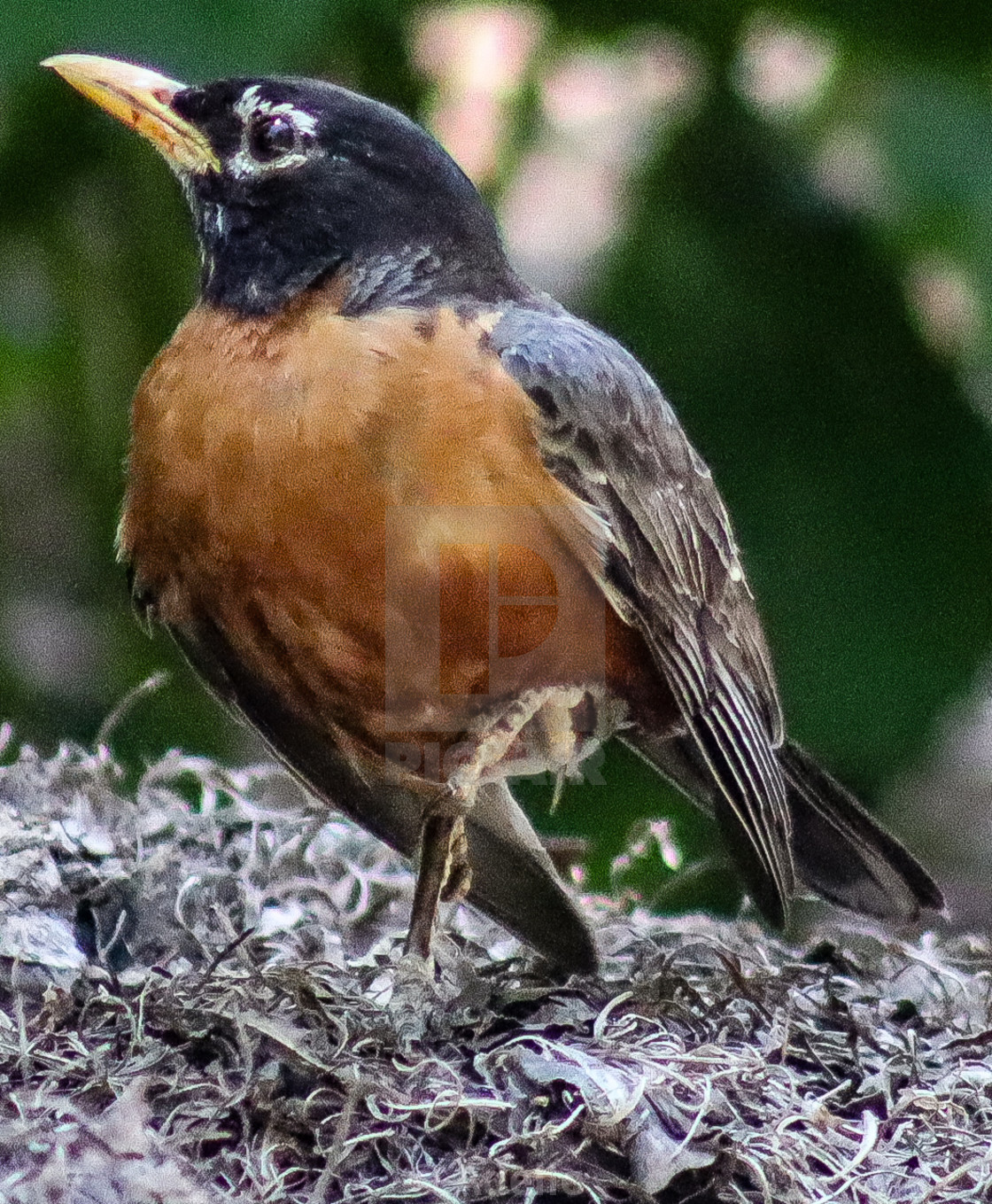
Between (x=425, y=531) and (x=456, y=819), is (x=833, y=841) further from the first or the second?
(x=425, y=531)

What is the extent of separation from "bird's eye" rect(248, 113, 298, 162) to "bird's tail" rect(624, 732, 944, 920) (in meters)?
1.12

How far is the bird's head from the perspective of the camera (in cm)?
295

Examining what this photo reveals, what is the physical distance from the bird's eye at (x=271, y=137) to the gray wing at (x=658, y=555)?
0.47 metres

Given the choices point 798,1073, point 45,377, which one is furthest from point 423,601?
point 45,377

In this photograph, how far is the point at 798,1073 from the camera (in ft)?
8.17

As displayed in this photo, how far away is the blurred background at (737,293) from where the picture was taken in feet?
11.9

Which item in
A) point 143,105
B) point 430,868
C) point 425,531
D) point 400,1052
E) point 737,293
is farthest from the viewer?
point 737,293

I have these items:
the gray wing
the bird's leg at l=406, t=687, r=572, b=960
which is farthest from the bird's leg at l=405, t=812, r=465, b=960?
the gray wing

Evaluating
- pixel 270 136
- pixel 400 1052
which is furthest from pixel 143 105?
pixel 400 1052

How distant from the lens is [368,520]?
2.60 meters

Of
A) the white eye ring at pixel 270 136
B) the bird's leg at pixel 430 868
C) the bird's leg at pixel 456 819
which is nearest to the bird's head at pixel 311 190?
the white eye ring at pixel 270 136

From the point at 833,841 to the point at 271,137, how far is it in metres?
1.49

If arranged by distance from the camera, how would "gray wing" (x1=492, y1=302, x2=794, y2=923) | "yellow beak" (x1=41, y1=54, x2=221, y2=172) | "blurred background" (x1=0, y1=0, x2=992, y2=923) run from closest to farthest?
1. "gray wing" (x1=492, y1=302, x2=794, y2=923)
2. "yellow beak" (x1=41, y1=54, x2=221, y2=172)
3. "blurred background" (x1=0, y1=0, x2=992, y2=923)

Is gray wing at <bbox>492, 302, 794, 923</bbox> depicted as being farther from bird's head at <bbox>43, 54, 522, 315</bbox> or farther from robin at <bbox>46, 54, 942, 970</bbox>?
bird's head at <bbox>43, 54, 522, 315</bbox>
